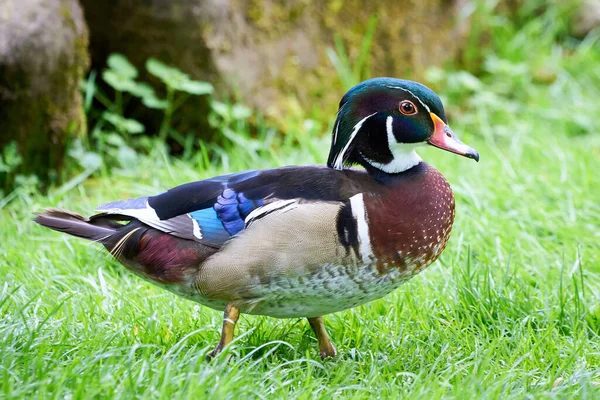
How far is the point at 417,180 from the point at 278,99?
8.69ft

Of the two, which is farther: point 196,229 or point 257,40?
point 257,40

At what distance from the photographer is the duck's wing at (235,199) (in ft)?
9.02

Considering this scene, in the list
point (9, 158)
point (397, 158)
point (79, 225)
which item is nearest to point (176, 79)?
point (9, 158)

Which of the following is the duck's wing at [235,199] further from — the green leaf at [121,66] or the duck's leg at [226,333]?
the green leaf at [121,66]

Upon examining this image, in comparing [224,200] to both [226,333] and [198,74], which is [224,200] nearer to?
[226,333]

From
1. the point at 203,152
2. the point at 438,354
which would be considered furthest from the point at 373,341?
the point at 203,152

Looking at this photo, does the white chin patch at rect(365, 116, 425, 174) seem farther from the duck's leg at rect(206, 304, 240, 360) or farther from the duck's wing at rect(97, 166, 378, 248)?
the duck's leg at rect(206, 304, 240, 360)

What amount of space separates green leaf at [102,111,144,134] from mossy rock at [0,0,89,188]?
0.82 feet

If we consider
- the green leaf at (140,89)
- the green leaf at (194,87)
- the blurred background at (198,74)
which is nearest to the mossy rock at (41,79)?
the blurred background at (198,74)

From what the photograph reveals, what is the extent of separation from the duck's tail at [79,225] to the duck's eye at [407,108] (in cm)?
109

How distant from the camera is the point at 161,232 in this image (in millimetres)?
2820

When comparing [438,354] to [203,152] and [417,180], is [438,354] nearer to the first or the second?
[417,180]

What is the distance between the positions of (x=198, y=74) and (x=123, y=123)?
553 mm

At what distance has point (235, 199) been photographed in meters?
2.80
